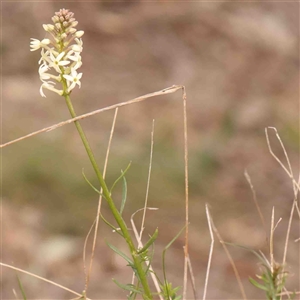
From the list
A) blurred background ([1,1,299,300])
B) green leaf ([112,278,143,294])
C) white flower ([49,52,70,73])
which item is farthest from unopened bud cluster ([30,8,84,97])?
blurred background ([1,1,299,300])

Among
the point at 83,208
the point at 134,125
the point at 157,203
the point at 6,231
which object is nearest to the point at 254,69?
the point at 134,125

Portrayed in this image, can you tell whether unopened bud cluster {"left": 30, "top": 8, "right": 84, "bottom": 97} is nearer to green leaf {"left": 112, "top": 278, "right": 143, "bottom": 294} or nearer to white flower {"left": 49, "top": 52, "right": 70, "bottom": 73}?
white flower {"left": 49, "top": 52, "right": 70, "bottom": 73}

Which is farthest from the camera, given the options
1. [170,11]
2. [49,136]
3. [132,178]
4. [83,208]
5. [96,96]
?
[170,11]

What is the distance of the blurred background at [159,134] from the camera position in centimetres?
283

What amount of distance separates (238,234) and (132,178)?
2.58 feet

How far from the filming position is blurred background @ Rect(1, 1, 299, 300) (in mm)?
2830

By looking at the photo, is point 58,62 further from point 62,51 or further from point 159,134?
point 159,134

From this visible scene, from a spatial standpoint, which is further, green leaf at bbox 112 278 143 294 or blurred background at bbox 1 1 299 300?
blurred background at bbox 1 1 299 300

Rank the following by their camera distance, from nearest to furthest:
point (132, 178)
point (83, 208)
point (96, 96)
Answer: point (83, 208) < point (132, 178) < point (96, 96)

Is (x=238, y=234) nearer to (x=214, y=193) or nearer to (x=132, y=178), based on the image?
(x=214, y=193)

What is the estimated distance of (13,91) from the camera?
4.28 metres

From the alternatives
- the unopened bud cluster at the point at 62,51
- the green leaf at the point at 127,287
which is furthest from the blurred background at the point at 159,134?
the unopened bud cluster at the point at 62,51

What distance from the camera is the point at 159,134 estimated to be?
3.82 meters

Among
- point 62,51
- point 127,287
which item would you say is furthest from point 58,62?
point 127,287
